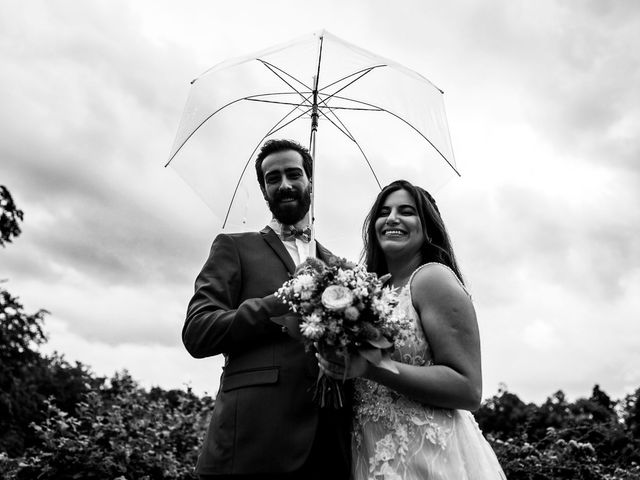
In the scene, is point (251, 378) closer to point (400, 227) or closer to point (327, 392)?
point (327, 392)

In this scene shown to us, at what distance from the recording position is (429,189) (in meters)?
4.09

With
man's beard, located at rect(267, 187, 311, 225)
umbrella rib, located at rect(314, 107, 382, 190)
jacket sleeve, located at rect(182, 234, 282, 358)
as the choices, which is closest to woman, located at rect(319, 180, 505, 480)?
jacket sleeve, located at rect(182, 234, 282, 358)

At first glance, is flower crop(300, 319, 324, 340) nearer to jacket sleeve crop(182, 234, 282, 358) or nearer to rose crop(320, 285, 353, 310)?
rose crop(320, 285, 353, 310)

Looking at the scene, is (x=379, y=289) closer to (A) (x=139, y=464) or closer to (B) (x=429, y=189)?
(B) (x=429, y=189)

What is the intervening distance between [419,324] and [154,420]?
7553 mm

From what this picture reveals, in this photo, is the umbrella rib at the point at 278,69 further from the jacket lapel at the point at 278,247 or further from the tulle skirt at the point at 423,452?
the tulle skirt at the point at 423,452

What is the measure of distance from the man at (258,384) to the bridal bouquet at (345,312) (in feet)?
0.54

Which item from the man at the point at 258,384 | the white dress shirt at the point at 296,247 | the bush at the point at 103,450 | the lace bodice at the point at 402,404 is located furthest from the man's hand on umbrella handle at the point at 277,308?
the bush at the point at 103,450

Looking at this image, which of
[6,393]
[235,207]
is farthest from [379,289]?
[6,393]

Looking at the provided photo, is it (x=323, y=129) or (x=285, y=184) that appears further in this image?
(x=323, y=129)

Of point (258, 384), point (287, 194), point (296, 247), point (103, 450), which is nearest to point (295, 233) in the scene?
point (296, 247)

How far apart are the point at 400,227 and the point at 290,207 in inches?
26.0

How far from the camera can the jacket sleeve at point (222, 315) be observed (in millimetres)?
3143

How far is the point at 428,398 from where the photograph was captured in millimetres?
3141
